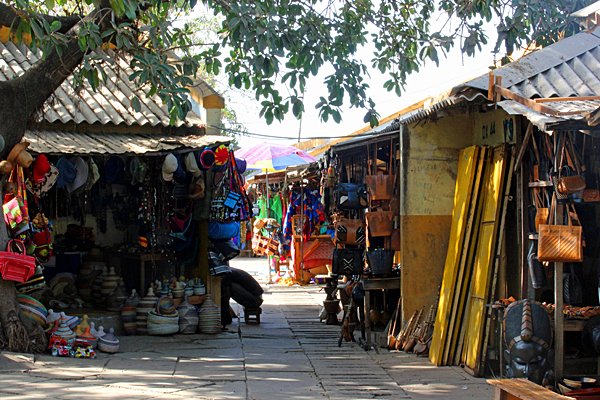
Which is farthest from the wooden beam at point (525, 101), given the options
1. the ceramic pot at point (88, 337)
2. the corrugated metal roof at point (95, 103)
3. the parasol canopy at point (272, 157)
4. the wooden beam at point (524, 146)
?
the parasol canopy at point (272, 157)

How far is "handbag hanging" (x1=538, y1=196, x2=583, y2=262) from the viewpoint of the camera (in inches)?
216

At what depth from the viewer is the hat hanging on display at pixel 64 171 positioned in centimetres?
820

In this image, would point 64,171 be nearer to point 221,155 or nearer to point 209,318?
point 221,155

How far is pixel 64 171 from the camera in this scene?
8203 millimetres

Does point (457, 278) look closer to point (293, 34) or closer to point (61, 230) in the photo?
point (293, 34)

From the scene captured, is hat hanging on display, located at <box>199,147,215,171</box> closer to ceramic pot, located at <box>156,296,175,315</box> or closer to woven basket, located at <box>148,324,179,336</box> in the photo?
ceramic pot, located at <box>156,296,175,315</box>

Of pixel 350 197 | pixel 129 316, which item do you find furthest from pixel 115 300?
pixel 350 197

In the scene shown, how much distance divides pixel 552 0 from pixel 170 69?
4.72m

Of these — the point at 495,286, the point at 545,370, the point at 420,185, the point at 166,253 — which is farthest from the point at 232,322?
the point at 545,370

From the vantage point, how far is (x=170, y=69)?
6930 mm

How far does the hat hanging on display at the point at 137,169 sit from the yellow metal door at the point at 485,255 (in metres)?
4.52

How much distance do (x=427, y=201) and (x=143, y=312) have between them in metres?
4.37

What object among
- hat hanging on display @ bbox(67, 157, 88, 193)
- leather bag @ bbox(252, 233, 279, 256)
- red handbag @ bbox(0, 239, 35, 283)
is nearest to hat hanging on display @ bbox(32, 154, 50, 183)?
hat hanging on display @ bbox(67, 157, 88, 193)

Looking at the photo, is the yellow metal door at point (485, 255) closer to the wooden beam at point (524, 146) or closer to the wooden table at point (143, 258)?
the wooden beam at point (524, 146)
